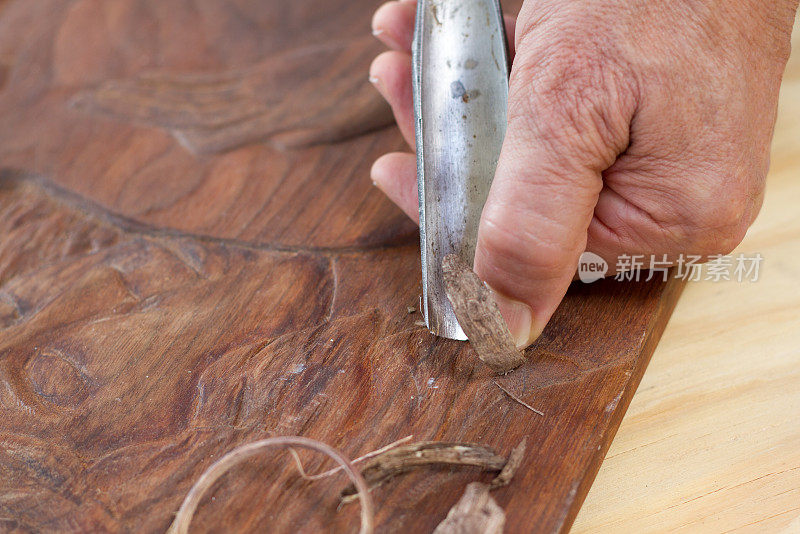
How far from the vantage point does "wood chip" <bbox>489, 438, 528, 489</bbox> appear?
651 millimetres

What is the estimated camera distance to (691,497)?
694 millimetres

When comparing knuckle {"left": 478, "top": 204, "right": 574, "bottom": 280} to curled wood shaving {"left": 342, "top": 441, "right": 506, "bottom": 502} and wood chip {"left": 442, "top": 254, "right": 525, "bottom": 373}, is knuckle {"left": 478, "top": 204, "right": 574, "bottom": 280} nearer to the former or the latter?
wood chip {"left": 442, "top": 254, "right": 525, "bottom": 373}

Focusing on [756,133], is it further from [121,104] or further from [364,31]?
[121,104]

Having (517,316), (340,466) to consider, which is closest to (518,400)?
(517,316)

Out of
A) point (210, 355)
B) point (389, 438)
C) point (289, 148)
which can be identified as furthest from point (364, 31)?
point (389, 438)

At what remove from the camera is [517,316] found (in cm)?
75

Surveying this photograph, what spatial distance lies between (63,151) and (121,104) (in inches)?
4.8

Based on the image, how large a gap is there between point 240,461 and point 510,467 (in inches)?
9.6

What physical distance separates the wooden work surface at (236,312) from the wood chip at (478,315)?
0.04 metres

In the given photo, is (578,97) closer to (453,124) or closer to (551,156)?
(551,156)

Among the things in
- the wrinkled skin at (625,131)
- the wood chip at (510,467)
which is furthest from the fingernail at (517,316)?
the wood chip at (510,467)

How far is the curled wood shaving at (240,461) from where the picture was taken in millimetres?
597

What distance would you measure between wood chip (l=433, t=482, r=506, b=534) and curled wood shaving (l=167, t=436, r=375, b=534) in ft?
0.21

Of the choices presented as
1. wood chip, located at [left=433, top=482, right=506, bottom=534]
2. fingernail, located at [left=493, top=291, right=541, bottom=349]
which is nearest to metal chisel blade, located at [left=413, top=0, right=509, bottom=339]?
fingernail, located at [left=493, top=291, right=541, bottom=349]
